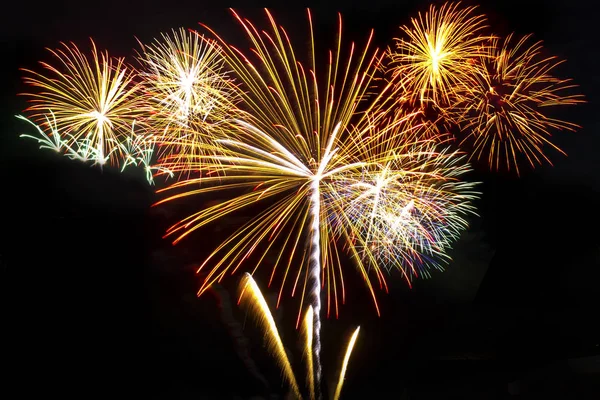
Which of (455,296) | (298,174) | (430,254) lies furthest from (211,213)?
(455,296)

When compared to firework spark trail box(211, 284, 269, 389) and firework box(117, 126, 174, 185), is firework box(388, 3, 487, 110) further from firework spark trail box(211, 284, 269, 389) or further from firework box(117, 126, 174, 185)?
firework spark trail box(211, 284, 269, 389)

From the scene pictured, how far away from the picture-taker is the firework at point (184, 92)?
10.9 ft

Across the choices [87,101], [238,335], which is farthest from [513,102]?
[87,101]

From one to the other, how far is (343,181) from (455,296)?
1781 mm

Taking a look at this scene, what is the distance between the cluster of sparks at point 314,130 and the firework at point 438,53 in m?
0.01

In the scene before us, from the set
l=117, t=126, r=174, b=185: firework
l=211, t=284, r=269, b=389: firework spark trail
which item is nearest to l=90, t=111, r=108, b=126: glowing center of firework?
l=117, t=126, r=174, b=185: firework

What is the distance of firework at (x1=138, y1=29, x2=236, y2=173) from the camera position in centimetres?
331

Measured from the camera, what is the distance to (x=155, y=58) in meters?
3.45

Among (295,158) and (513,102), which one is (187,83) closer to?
(295,158)

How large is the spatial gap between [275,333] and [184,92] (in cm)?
245

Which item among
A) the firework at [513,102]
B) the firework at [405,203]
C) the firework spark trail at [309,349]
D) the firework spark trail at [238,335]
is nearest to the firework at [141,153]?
the firework spark trail at [238,335]

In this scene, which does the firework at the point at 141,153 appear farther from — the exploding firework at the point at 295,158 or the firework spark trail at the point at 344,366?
the firework spark trail at the point at 344,366

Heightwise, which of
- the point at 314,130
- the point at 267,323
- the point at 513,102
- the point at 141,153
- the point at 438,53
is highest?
the point at 141,153

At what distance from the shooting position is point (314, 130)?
3.34m
